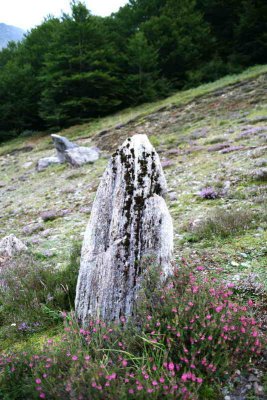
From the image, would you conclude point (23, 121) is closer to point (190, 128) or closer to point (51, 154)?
point (51, 154)

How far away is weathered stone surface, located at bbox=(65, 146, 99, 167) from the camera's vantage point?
64.9ft

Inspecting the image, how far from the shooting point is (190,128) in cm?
2211

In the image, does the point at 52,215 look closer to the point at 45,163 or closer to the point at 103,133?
the point at 45,163

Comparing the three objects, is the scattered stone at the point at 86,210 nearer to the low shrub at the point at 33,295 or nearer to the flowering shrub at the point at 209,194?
the flowering shrub at the point at 209,194

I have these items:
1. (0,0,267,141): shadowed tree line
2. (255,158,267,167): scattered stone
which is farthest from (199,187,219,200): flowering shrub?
(0,0,267,141): shadowed tree line

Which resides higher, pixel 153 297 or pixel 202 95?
pixel 202 95

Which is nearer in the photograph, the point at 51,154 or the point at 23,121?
the point at 51,154

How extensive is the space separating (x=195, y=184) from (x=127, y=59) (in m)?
30.3

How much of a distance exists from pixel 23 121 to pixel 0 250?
36.9 meters

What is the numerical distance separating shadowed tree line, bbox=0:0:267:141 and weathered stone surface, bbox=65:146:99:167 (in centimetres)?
1594

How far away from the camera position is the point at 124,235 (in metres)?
4.18

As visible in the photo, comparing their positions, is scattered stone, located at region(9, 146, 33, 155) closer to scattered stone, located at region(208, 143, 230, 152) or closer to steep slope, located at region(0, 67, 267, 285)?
steep slope, located at region(0, 67, 267, 285)

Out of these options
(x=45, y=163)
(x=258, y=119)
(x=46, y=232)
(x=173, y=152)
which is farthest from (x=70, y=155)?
(x=258, y=119)

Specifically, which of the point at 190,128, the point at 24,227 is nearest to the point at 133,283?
the point at 24,227
